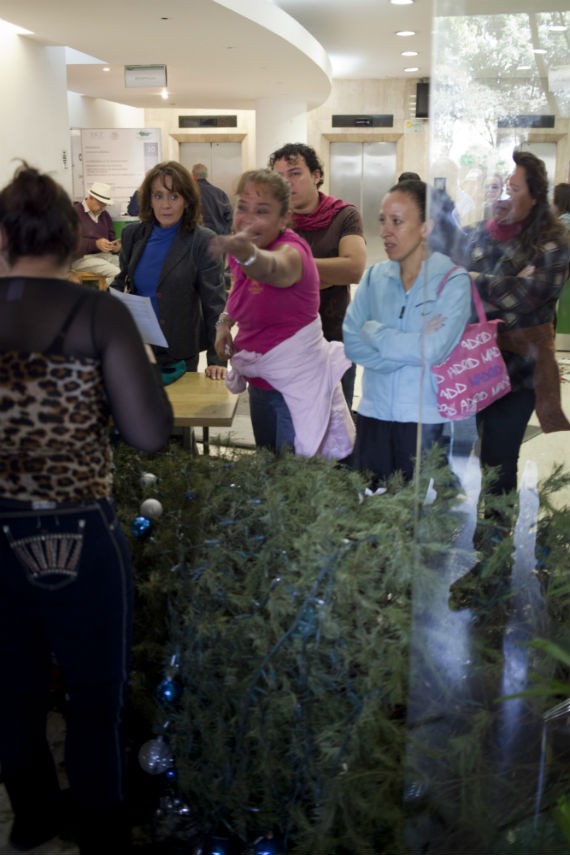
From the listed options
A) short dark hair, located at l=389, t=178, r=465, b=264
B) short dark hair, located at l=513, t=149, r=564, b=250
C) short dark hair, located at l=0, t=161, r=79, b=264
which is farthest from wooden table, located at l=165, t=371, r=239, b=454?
short dark hair, located at l=513, t=149, r=564, b=250

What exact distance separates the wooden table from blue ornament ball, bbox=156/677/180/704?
0.88m

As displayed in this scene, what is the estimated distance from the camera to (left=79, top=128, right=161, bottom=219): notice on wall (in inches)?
466

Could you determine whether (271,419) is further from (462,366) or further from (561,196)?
(561,196)

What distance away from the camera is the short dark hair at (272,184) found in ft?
8.00

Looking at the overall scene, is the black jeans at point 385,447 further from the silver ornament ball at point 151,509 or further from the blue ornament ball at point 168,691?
the blue ornament ball at point 168,691

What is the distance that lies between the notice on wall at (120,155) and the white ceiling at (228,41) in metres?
0.88

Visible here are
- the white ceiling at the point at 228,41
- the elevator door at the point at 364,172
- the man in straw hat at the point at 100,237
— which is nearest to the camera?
the white ceiling at the point at 228,41

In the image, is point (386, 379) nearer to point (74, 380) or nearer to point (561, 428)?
point (561, 428)

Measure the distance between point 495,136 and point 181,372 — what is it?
6.57 feet

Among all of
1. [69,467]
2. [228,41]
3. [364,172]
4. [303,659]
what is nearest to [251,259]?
[69,467]

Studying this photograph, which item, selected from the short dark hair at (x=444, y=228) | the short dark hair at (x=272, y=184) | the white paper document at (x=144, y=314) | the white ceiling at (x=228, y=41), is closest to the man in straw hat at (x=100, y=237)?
the white ceiling at (x=228, y=41)

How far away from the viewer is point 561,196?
165 centimetres

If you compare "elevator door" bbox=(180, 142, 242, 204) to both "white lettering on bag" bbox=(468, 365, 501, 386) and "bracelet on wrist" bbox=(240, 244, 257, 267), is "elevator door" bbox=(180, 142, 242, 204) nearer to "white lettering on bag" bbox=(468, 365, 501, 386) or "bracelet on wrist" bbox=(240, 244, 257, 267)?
"bracelet on wrist" bbox=(240, 244, 257, 267)

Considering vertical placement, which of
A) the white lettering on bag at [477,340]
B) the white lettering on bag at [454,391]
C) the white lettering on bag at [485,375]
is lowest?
the white lettering on bag at [454,391]
